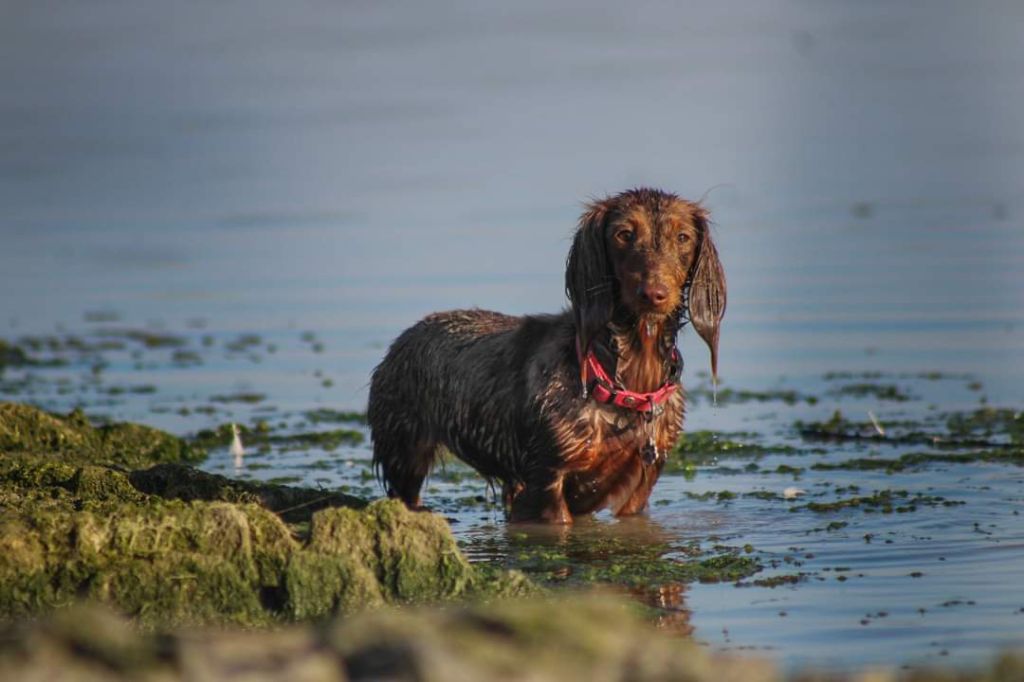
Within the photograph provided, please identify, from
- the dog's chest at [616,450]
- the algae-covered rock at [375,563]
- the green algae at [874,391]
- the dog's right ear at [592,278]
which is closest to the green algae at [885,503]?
the dog's chest at [616,450]

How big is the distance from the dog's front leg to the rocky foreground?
0.94 metres

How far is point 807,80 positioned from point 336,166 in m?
8.32

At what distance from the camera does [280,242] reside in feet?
64.1

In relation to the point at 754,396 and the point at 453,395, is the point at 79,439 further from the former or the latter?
the point at 754,396

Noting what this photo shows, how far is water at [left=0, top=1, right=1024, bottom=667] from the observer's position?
838 centimetres

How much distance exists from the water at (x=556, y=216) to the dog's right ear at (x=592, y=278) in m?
1.01

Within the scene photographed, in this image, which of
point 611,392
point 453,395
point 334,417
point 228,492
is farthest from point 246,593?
point 334,417

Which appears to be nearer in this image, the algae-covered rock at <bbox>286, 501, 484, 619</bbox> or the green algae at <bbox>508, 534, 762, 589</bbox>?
the algae-covered rock at <bbox>286, 501, 484, 619</bbox>

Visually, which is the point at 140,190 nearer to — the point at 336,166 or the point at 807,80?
A: the point at 336,166

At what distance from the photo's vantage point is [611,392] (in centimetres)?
841

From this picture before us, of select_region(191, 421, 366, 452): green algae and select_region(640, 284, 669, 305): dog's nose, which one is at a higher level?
select_region(640, 284, 669, 305): dog's nose

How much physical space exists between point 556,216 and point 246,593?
1323cm

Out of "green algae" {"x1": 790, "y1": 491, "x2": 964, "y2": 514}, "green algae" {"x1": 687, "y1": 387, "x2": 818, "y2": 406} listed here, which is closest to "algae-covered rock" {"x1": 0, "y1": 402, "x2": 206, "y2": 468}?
"green algae" {"x1": 790, "y1": 491, "x2": 964, "y2": 514}

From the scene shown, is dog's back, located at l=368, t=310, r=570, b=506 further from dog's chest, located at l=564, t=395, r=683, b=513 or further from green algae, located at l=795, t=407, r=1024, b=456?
green algae, located at l=795, t=407, r=1024, b=456
